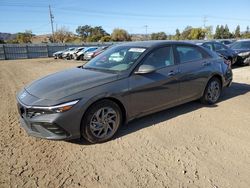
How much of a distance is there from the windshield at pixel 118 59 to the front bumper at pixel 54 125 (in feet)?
4.10

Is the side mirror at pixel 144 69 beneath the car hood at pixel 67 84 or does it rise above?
above

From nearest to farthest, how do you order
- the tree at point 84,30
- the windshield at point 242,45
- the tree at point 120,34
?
the windshield at point 242,45 < the tree at point 120,34 < the tree at point 84,30

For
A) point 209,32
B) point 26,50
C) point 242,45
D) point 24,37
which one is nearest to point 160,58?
point 242,45

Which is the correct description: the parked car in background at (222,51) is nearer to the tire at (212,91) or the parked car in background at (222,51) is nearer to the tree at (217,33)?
the tire at (212,91)

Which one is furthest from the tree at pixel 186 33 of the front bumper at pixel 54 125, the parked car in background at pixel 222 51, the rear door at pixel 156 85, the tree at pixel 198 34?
the front bumper at pixel 54 125

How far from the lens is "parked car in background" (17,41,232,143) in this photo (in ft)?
10.3

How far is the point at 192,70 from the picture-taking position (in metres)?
4.64

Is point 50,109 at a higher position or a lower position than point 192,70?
lower

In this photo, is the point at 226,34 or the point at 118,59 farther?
the point at 226,34

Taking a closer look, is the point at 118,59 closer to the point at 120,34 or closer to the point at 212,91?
the point at 212,91

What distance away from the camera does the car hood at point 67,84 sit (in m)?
3.24

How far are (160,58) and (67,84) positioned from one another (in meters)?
1.80

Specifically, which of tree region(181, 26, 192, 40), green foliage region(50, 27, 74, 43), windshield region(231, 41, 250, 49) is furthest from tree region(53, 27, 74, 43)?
windshield region(231, 41, 250, 49)

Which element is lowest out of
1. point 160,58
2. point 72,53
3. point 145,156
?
point 145,156
